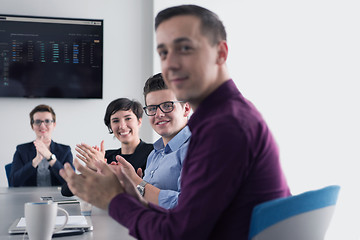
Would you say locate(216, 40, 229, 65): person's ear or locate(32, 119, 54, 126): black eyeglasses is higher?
locate(216, 40, 229, 65): person's ear

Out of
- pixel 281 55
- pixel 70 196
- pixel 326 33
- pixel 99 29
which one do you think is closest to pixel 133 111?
pixel 70 196

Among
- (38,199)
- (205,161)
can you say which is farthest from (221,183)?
(38,199)

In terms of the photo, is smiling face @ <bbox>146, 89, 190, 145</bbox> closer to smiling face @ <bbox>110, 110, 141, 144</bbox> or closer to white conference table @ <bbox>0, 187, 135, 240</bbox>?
white conference table @ <bbox>0, 187, 135, 240</bbox>

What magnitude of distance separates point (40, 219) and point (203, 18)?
0.76 m

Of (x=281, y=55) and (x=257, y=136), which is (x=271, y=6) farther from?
(x=257, y=136)

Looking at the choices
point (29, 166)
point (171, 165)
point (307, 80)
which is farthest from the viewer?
point (307, 80)

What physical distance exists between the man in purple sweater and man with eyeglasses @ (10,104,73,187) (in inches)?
100

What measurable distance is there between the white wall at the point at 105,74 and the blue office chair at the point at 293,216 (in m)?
Answer: 3.63

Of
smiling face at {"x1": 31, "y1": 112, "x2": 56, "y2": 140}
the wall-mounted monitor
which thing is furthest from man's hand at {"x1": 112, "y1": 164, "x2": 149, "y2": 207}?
the wall-mounted monitor

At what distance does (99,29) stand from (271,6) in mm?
1881

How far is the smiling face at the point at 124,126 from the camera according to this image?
326 cm

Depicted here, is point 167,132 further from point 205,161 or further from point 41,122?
point 41,122

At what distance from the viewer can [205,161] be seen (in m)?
0.93

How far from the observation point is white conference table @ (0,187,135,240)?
4.69ft
